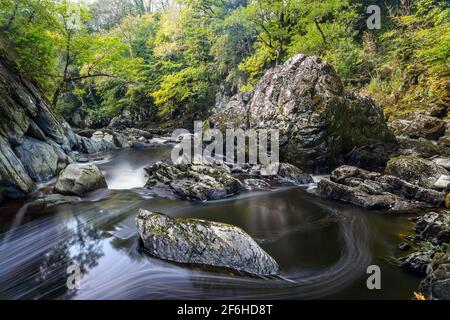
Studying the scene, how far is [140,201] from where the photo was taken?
873 cm

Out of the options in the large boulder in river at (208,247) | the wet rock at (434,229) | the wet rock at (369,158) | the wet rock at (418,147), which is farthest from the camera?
the wet rock at (369,158)

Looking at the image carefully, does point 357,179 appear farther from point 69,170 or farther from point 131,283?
point 69,170

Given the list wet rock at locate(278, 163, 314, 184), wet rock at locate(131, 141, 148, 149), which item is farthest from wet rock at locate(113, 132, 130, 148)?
wet rock at locate(278, 163, 314, 184)

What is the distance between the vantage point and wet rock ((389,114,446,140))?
11.7m

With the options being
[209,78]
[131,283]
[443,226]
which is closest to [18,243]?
[131,283]

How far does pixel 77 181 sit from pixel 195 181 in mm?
3667

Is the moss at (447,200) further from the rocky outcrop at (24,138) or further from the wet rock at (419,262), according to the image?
the rocky outcrop at (24,138)

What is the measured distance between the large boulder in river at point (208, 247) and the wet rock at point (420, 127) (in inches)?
416

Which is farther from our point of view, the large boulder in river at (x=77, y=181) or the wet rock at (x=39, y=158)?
the wet rock at (x=39, y=158)

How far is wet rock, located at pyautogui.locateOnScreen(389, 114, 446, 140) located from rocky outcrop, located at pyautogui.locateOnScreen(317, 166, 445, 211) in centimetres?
497

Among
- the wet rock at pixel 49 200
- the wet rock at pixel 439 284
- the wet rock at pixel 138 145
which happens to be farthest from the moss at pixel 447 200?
the wet rock at pixel 138 145

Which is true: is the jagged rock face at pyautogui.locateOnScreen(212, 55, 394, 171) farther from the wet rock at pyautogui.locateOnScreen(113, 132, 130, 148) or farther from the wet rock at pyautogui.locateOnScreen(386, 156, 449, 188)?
the wet rock at pyautogui.locateOnScreen(113, 132, 130, 148)

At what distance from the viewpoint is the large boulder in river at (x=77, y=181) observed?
28.9 feet
